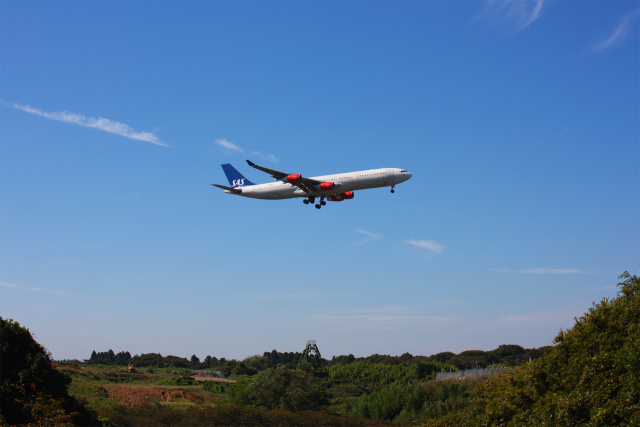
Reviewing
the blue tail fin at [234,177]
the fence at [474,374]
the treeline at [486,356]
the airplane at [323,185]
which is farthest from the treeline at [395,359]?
the airplane at [323,185]

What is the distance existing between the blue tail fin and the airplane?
10.4 metres

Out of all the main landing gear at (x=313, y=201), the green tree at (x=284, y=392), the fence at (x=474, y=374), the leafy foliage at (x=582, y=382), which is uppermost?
the main landing gear at (x=313, y=201)

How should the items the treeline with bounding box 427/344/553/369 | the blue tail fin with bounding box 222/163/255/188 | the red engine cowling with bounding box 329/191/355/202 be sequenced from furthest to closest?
the treeline with bounding box 427/344/553/369 → the blue tail fin with bounding box 222/163/255/188 → the red engine cowling with bounding box 329/191/355/202

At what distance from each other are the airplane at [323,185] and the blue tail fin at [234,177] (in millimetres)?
10412

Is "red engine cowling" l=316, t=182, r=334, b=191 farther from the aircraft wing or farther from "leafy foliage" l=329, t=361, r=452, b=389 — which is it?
"leafy foliage" l=329, t=361, r=452, b=389

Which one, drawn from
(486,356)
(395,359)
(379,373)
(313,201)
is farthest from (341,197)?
(486,356)

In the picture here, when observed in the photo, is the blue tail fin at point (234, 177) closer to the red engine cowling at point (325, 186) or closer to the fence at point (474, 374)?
the red engine cowling at point (325, 186)

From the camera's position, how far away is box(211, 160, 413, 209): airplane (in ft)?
205

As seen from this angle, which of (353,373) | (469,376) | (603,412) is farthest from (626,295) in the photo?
(353,373)

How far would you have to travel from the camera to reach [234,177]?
8731cm

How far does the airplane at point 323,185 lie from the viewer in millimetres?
62531

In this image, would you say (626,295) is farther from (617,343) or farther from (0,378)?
(0,378)

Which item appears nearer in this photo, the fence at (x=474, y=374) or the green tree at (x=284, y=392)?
the green tree at (x=284, y=392)

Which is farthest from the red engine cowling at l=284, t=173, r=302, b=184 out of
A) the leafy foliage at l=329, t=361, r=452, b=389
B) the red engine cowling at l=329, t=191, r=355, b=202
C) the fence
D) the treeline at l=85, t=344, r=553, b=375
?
the treeline at l=85, t=344, r=553, b=375
